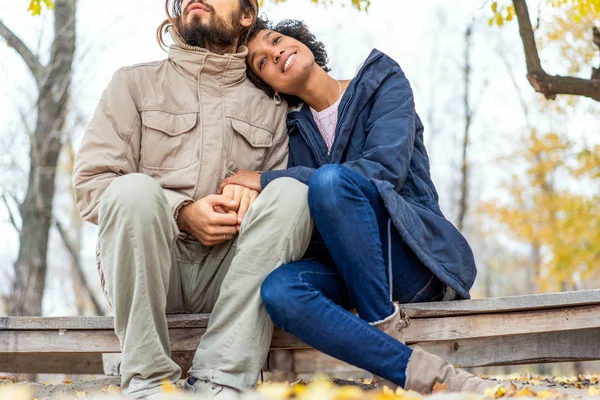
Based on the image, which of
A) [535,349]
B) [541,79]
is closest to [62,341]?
[535,349]

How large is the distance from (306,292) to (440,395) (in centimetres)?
57

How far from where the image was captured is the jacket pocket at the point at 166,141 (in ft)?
8.98

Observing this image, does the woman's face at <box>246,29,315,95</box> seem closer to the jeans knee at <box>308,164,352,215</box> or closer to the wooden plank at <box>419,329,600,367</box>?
the jeans knee at <box>308,164,352,215</box>

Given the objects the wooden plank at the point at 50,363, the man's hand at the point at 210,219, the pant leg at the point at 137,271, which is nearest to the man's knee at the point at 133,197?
the pant leg at the point at 137,271

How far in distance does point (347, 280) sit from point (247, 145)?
887 millimetres

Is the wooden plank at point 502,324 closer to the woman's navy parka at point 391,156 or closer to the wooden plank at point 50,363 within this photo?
the woman's navy parka at point 391,156

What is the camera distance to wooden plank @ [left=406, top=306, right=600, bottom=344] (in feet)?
8.69

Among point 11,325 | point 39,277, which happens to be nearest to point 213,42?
point 11,325

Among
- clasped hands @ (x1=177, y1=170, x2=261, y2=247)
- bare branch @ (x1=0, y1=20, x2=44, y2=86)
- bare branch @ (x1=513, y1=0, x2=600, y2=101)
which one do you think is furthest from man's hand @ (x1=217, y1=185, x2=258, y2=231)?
bare branch @ (x1=0, y1=20, x2=44, y2=86)

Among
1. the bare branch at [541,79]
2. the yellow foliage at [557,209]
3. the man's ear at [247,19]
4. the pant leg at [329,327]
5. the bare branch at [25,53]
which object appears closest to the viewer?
the pant leg at [329,327]

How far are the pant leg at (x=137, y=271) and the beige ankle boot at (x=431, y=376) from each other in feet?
2.66

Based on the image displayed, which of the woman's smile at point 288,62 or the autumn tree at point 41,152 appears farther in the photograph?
the autumn tree at point 41,152

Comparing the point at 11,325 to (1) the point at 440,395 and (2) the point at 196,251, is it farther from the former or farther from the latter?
(1) the point at 440,395

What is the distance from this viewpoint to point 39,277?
7629 mm
